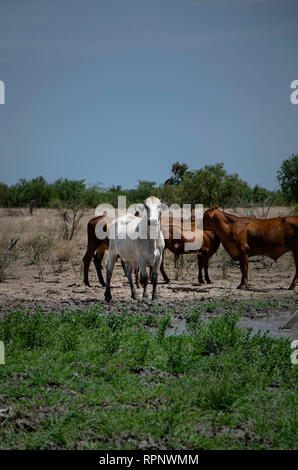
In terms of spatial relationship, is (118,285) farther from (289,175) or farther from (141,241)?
(289,175)

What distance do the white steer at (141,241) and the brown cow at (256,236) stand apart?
124 inches

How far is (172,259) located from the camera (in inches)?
733

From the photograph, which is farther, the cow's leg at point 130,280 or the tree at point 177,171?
the tree at point 177,171

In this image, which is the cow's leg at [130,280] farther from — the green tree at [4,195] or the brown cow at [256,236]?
the green tree at [4,195]

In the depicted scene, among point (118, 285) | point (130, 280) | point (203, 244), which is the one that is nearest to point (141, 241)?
point (130, 280)

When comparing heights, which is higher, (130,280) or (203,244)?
(203,244)

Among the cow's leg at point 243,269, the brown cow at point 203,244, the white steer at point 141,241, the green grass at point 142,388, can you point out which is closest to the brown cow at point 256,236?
the cow's leg at point 243,269

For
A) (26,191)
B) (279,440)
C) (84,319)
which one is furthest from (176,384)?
(26,191)

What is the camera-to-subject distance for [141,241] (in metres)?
11.1

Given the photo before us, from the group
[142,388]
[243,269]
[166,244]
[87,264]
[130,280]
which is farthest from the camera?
[166,244]

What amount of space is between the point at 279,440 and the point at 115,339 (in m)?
2.99

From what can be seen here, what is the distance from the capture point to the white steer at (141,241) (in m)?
10.6

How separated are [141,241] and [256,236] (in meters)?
3.92

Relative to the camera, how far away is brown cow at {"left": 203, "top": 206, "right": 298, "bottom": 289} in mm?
13789
